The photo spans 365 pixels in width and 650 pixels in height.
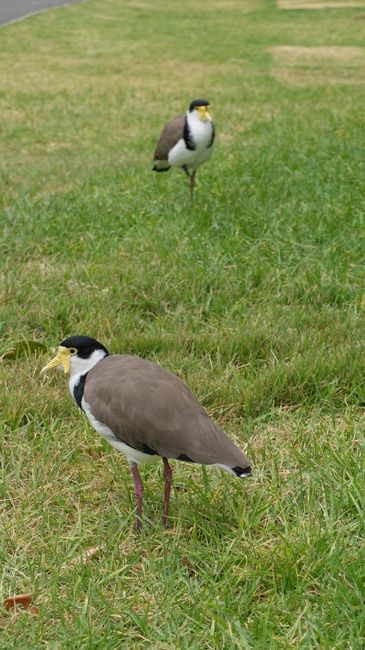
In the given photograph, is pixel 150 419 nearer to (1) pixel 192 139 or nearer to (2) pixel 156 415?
(2) pixel 156 415

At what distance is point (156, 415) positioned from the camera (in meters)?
2.93

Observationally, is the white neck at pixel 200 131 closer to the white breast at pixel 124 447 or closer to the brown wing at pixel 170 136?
the brown wing at pixel 170 136

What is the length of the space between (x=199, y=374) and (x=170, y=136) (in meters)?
3.42

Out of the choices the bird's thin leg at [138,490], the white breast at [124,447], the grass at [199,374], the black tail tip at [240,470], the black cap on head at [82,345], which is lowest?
the grass at [199,374]

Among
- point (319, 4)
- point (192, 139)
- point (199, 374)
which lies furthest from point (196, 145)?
point (319, 4)

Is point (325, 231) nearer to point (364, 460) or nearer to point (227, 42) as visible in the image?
point (364, 460)

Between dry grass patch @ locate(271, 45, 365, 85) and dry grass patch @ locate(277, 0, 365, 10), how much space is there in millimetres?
8404

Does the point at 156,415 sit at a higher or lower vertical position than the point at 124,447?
higher

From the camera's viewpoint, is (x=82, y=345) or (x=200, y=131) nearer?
(x=82, y=345)

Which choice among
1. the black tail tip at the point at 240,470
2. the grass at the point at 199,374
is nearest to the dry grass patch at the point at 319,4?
the grass at the point at 199,374

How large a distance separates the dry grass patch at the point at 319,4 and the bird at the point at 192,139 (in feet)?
68.2

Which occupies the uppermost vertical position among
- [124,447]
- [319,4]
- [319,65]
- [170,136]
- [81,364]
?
[81,364]

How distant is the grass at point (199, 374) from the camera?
271 centimetres

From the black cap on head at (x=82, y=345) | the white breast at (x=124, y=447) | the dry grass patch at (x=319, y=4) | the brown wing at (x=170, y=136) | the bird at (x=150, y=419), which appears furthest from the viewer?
the dry grass patch at (x=319, y=4)
